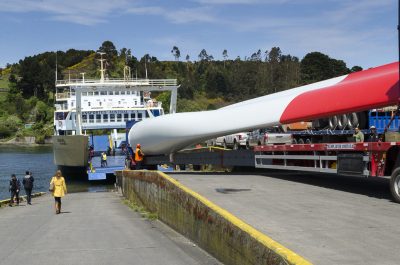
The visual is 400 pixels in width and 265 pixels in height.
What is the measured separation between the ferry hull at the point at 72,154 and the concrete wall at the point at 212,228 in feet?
90.4

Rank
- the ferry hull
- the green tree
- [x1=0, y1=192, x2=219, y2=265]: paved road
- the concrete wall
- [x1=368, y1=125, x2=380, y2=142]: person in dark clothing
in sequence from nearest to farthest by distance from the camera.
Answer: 1. the concrete wall
2. [x1=0, y1=192, x2=219, y2=265]: paved road
3. [x1=368, y1=125, x2=380, y2=142]: person in dark clothing
4. the ferry hull
5. the green tree

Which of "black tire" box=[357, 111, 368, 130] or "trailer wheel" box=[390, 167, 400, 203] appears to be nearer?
"trailer wheel" box=[390, 167, 400, 203]

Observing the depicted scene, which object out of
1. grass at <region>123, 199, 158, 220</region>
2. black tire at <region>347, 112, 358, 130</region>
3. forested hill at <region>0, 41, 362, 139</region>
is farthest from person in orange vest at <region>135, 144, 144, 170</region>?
forested hill at <region>0, 41, 362, 139</region>

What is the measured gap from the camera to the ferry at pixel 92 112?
139ft

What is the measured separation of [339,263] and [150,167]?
19.4 metres

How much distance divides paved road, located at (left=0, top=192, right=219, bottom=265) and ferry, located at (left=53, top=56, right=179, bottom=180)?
26.0 meters

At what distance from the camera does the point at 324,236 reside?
760 cm

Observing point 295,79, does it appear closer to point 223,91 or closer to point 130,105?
point 223,91

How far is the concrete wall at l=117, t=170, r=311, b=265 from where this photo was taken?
6.11 m

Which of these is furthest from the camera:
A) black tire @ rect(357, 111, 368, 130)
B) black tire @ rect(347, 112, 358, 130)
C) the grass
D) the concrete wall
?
black tire @ rect(347, 112, 358, 130)

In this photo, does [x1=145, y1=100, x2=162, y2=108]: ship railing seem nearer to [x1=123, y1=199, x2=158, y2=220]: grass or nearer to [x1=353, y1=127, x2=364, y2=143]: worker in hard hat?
[x1=123, y1=199, x2=158, y2=220]: grass

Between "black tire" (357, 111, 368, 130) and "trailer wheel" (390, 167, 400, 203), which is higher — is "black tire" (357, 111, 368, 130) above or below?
above

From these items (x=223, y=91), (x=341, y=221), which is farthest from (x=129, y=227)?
(x=223, y=91)

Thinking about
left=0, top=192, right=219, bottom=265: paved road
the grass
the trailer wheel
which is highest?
the trailer wheel
